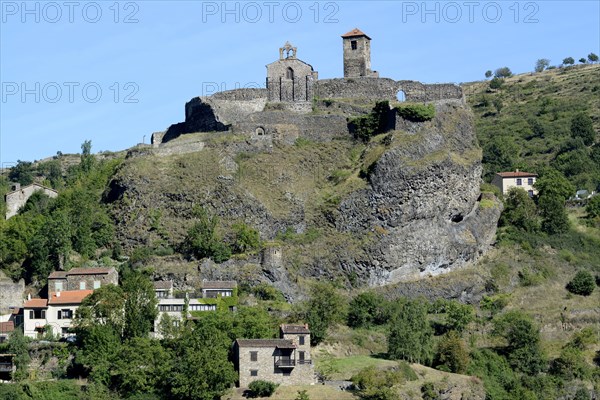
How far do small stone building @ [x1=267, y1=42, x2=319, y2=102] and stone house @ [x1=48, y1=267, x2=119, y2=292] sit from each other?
939 inches

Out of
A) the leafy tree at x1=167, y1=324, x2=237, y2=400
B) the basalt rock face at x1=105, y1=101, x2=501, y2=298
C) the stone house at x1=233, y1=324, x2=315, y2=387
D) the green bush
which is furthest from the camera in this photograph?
the green bush

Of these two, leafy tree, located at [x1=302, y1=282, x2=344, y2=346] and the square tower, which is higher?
the square tower

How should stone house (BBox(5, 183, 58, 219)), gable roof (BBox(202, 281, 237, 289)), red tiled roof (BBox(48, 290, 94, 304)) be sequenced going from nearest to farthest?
red tiled roof (BBox(48, 290, 94, 304)), gable roof (BBox(202, 281, 237, 289)), stone house (BBox(5, 183, 58, 219))

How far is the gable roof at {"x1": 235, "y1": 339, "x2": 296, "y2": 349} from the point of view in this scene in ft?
273

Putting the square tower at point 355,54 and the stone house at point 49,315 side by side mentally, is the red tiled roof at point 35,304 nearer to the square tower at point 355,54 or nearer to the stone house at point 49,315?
the stone house at point 49,315

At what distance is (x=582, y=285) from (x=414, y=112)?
1752cm

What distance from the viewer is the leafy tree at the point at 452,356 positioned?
8812cm

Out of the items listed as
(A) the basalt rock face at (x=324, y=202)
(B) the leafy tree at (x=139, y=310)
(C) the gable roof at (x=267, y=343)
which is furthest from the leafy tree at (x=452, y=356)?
(B) the leafy tree at (x=139, y=310)

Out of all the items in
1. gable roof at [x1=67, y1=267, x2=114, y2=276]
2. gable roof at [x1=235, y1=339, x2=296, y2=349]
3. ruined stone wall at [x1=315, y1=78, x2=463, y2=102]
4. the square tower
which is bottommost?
gable roof at [x1=235, y1=339, x2=296, y2=349]

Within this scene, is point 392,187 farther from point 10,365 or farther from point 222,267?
point 10,365

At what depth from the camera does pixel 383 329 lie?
91.5 m

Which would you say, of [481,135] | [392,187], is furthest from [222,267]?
[481,135]

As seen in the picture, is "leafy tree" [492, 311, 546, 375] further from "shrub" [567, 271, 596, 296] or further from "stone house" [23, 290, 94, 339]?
"stone house" [23, 290, 94, 339]

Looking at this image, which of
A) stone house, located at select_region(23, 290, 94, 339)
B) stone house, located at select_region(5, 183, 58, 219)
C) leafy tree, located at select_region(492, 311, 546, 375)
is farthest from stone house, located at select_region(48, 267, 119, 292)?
leafy tree, located at select_region(492, 311, 546, 375)
